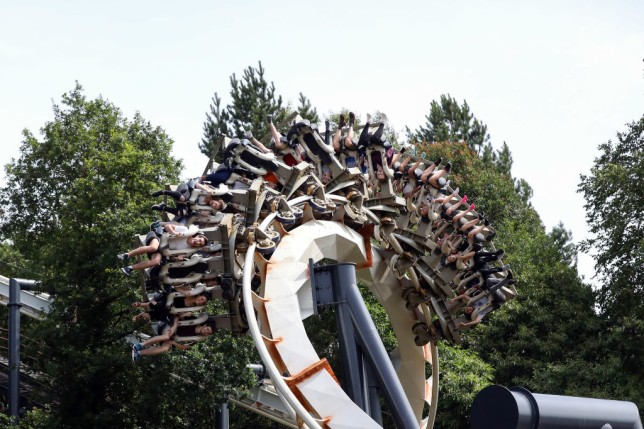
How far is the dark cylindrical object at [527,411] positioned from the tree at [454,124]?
43634 mm

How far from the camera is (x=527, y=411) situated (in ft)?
23.1

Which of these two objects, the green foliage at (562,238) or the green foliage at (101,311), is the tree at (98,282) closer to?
the green foliage at (101,311)

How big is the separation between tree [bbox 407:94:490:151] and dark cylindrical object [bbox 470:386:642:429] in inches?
1718

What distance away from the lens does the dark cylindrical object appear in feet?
22.9

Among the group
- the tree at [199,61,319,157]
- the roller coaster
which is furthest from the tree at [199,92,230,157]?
Result: the roller coaster

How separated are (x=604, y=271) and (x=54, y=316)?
1557 cm

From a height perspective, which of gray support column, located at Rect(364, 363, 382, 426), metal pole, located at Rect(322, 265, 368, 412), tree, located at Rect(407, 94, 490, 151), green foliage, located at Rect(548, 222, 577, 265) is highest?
tree, located at Rect(407, 94, 490, 151)

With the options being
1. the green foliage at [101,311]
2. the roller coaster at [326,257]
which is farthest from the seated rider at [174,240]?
the green foliage at [101,311]

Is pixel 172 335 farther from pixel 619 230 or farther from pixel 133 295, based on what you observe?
pixel 619 230

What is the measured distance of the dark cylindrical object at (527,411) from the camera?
6977 millimetres

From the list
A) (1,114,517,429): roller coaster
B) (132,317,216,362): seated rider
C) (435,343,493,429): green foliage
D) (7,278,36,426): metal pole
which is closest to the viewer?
(1,114,517,429): roller coaster

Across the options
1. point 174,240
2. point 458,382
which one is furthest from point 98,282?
point 174,240

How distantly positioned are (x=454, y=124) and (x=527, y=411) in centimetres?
4564

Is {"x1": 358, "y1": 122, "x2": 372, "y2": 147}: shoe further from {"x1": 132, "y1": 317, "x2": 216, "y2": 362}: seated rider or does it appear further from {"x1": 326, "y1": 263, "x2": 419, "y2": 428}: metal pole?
{"x1": 132, "y1": 317, "x2": 216, "y2": 362}: seated rider
